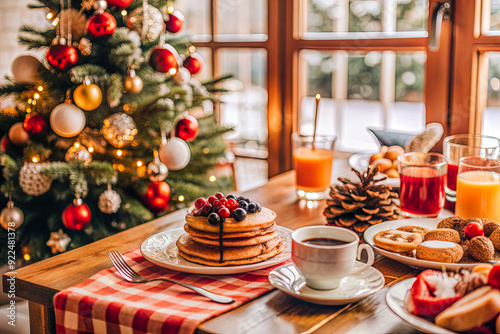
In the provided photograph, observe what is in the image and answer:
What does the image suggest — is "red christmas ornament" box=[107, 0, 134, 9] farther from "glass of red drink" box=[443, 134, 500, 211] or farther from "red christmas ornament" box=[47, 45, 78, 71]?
"glass of red drink" box=[443, 134, 500, 211]

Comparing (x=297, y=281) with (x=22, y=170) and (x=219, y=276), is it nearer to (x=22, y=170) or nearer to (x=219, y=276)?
(x=219, y=276)

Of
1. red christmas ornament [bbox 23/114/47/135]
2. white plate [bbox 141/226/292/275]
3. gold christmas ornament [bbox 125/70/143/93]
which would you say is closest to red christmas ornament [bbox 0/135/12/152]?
red christmas ornament [bbox 23/114/47/135]

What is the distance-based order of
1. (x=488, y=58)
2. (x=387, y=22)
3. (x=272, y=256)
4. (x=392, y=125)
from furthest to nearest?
(x=392, y=125)
(x=387, y=22)
(x=488, y=58)
(x=272, y=256)

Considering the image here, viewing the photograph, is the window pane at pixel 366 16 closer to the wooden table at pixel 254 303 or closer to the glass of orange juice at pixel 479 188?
the glass of orange juice at pixel 479 188

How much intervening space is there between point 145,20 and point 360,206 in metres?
0.99

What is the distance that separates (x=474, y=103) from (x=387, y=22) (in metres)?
0.55

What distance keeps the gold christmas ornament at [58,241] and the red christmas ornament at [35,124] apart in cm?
34

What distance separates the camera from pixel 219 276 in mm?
992

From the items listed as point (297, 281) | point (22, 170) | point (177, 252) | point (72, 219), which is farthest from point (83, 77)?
point (297, 281)

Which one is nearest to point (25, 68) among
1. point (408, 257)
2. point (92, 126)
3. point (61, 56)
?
point (61, 56)

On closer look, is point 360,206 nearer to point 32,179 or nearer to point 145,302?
point 145,302

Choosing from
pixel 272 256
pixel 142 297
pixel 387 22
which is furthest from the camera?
pixel 387 22

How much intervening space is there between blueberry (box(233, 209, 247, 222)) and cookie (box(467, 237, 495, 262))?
434mm

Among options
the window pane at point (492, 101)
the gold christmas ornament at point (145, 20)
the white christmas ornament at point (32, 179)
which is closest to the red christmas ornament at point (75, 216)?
the white christmas ornament at point (32, 179)
